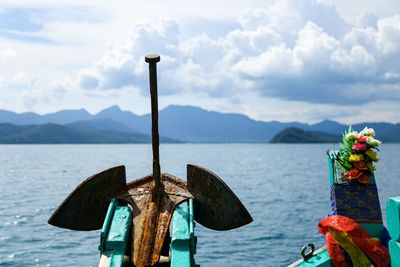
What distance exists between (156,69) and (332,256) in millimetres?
4085

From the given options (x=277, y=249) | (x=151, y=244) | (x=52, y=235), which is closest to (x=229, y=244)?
(x=277, y=249)

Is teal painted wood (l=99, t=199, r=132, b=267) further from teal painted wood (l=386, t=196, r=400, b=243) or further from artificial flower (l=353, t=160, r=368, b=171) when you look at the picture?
artificial flower (l=353, t=160, r=368, b=171)

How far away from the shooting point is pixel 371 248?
873 centimetres

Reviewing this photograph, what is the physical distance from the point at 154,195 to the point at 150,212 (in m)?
0.40

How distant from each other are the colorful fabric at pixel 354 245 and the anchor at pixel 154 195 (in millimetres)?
1502

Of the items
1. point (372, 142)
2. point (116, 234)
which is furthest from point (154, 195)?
point (372, 142)

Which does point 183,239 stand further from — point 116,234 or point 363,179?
point 363,179

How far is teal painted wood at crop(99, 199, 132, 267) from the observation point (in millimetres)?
7031

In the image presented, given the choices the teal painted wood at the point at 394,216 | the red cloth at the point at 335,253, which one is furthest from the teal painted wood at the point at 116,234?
the teal painted wood at the point at 394,216

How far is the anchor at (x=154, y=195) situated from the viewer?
8227 millimetres

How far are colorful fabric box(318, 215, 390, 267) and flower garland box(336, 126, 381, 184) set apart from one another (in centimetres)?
101

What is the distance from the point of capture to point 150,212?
784 cm

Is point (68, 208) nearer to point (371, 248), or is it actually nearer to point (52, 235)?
point (371, 248)

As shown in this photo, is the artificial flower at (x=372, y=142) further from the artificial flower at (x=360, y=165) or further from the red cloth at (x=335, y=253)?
the red cloth at (x=335, y=253)
